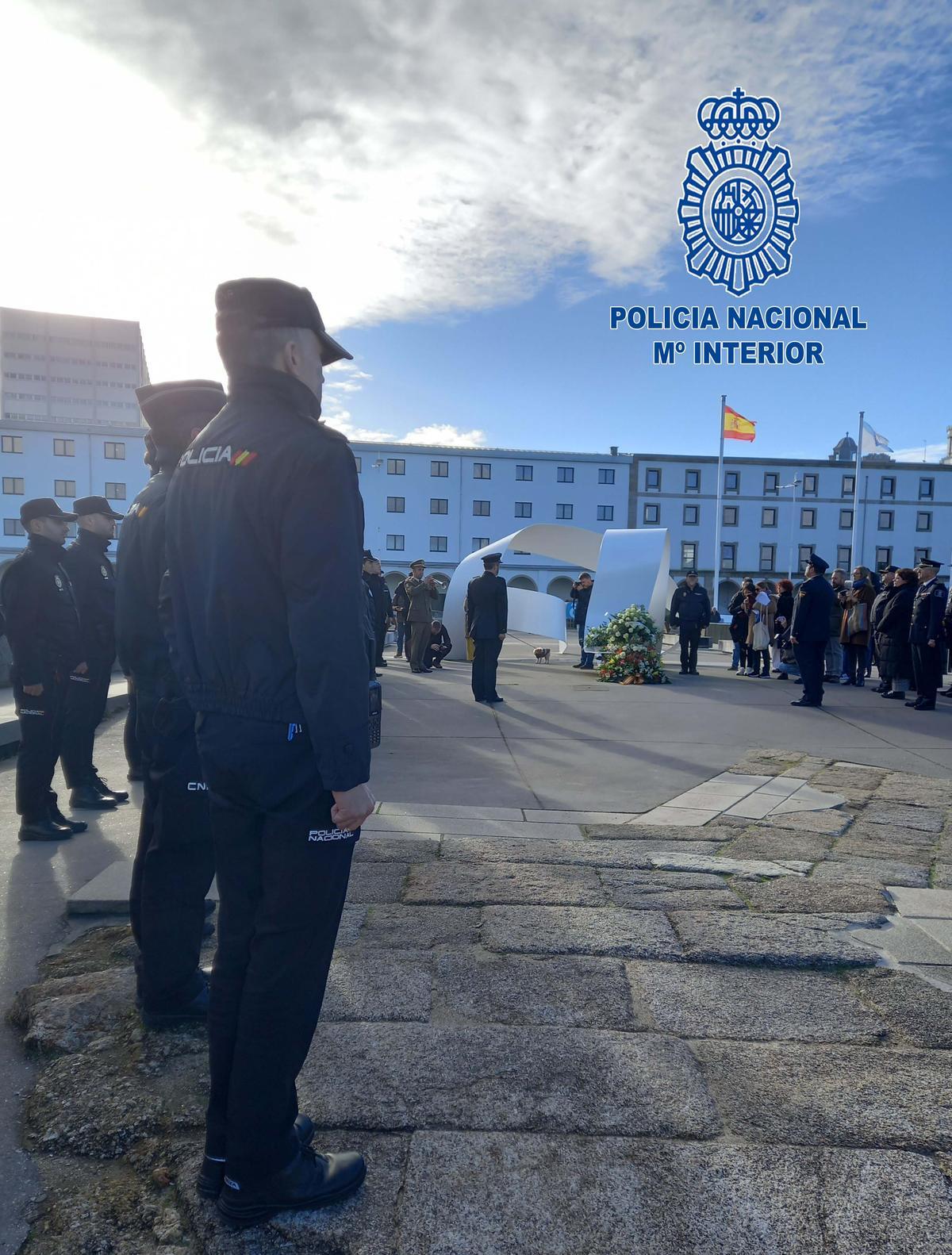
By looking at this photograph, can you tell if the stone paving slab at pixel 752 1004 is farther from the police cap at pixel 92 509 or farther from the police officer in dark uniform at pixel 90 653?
the police cap at pixel 92 509

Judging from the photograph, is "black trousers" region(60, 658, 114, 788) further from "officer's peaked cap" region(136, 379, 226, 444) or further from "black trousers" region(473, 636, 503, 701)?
"black trousers" region(473, 636, 503, 701)

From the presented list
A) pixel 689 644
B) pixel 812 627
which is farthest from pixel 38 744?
pixel 689 644

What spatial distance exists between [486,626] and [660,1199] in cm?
905

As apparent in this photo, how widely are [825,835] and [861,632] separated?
872 centimetres

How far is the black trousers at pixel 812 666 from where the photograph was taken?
11.0 meters

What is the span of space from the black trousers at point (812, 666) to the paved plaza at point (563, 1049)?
5699 millimetres

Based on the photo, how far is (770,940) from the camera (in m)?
3.47

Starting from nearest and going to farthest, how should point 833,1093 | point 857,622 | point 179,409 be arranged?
point 833,1093 → point 179,409 → point 857,622

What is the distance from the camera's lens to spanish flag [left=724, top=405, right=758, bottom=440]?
3988 centimetres

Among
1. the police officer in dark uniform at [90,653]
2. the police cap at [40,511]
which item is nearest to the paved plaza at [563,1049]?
the police officer in dark uniform at [90,653]

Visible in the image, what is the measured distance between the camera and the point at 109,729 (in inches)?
348

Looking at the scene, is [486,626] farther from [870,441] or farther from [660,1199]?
[870,441]

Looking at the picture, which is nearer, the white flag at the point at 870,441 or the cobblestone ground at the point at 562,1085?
the cobblestone ground at the point at 562,1085

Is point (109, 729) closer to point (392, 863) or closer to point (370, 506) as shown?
point (392, 863)
